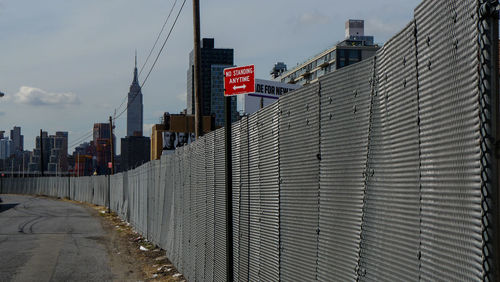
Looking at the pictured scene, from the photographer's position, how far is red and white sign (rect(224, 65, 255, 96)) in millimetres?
5781

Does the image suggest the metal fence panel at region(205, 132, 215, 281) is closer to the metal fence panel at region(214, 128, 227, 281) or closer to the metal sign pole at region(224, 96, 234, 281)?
the metal fence panel at region(214, 128, 227, 281)

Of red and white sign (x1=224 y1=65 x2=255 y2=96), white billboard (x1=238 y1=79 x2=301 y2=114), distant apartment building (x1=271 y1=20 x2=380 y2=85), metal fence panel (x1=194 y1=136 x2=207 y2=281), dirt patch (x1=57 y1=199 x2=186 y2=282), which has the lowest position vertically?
→ dirt patch (x1=57 y1=199 x2=186 y2=282)

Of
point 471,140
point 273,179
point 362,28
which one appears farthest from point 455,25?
point 362,28

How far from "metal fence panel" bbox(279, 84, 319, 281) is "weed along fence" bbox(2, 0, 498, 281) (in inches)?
0.4

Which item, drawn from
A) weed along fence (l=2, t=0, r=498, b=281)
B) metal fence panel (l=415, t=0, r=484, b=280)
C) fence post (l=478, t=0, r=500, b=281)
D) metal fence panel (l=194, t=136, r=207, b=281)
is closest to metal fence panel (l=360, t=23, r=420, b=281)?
weed along fence (l=2, t=0, r=498, b=281)

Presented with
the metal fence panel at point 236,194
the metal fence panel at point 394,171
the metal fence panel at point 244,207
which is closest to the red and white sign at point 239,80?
the metal fence panel at point 244,207

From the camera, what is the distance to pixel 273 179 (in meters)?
6.07

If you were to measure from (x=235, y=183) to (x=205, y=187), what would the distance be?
187cm

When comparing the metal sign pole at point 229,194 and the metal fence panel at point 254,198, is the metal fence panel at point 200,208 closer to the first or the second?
the metal fence panel at point 254,198

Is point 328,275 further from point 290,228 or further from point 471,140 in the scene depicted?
point 471,140

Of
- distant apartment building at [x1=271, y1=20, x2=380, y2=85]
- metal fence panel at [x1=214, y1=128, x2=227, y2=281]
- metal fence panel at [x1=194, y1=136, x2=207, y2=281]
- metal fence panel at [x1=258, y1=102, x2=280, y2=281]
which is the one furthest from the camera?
distant apartment building at [x1=271, y1=20, x2=380, y2=85]

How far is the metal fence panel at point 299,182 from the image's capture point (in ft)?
16.2

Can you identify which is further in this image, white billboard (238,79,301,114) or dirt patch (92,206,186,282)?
white billboard (238,79,301,114)

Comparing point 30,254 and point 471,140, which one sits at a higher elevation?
point 471,140
